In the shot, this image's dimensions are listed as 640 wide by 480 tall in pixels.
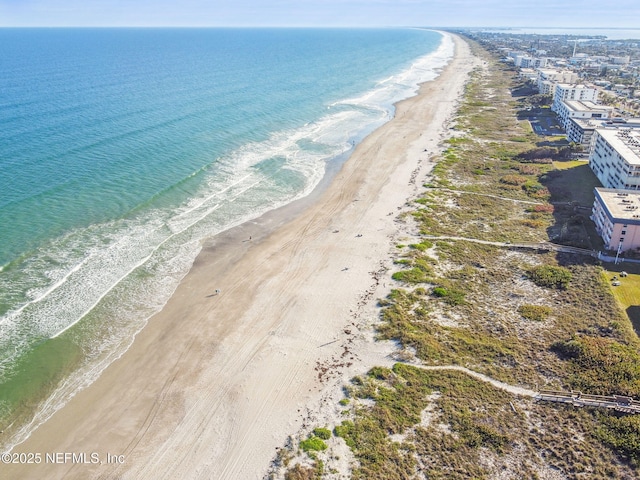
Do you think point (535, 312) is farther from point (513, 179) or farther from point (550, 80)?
point (550, 80)

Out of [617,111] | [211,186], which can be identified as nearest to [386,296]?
[211,186]

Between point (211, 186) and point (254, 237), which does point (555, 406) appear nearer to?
point (254, 237)

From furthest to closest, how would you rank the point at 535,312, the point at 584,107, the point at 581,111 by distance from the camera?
the point at 584,107 < the point at 581,111 < the point at 535,312

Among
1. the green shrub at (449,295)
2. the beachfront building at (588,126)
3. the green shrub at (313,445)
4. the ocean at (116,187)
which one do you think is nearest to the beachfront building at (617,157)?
the beachfront building at (588,126)

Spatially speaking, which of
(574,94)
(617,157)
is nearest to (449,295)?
(617,157)

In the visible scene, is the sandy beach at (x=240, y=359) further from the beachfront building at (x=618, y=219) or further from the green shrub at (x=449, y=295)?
the beachfront building at (x=618, y=219)

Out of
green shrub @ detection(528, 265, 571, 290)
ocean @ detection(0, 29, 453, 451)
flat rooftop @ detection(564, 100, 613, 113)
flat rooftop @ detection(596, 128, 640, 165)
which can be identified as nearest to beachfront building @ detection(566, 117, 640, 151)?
flat rooftop @ detection(564, 100, 613, 113)
